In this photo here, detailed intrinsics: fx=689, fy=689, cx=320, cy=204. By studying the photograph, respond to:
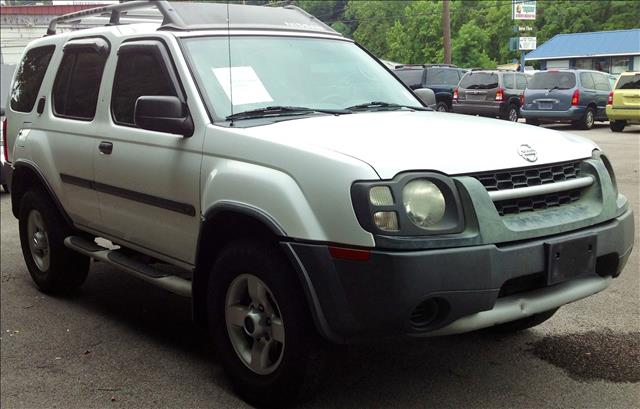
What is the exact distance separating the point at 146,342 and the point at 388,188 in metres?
2.38

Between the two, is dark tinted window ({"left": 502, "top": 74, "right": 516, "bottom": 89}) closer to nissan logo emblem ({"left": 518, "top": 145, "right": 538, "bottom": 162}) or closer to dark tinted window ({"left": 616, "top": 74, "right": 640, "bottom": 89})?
dark tinted window ({"left": 616, "top": 74, "right": 640, "bottom": 89})

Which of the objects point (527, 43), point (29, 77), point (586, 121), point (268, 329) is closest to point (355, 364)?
point (268, 329)

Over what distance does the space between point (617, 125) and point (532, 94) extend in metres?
2.85

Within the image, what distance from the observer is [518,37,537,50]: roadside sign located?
449cm

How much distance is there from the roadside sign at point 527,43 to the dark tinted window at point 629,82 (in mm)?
1430

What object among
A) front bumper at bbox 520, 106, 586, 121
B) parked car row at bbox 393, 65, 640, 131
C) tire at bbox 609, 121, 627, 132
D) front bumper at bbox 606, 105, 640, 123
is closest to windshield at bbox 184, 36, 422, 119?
parked car row at bbox 393, 65, 640, 131

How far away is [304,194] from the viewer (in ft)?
9.98

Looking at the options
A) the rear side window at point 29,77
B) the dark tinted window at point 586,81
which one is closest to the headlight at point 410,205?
the rear side window at point 29,77

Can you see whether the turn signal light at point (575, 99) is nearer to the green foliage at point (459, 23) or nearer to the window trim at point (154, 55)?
Answer: the green foliage at point (459, 23)

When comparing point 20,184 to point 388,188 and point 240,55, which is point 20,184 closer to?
point 240,55

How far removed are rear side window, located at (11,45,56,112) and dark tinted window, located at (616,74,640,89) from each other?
15.2 feet

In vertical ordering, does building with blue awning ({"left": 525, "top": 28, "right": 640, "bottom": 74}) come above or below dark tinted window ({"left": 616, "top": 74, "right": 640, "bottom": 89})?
above

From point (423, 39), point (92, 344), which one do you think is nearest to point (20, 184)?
point (92, 344)

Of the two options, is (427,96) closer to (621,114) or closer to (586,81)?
(586,81)
